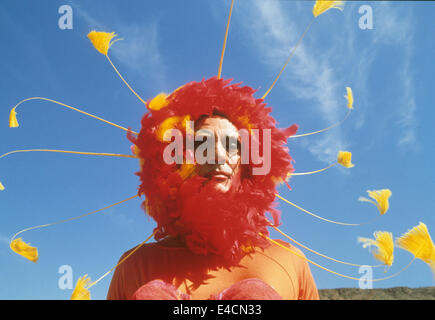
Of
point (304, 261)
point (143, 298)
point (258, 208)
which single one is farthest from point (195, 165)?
point (304, 261)

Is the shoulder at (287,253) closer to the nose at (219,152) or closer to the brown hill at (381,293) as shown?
the nose at (219,152)

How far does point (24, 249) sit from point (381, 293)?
16.9 ft

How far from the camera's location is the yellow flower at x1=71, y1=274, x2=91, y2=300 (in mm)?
1625

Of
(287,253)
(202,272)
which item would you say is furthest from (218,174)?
(287,253)

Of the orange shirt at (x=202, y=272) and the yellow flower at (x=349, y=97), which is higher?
the yellow flower at (x=349, y=97)

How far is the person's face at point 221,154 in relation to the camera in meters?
1.97

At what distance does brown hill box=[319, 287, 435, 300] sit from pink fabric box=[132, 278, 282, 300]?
4.01 metres

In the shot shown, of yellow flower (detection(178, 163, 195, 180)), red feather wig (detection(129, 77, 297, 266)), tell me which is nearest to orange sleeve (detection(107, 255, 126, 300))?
red feather wig (detection(129, 77, 297, 266))

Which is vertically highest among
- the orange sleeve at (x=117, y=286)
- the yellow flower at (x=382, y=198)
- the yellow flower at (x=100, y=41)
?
the yellow flower at (x=100, y=41)

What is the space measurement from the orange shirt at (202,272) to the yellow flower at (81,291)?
273 millimetres

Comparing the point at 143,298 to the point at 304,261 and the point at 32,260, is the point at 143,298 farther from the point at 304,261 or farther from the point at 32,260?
the point at 304,261

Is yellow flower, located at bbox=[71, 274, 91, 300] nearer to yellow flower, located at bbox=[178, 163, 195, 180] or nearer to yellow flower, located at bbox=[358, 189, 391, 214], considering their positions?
yellow flower, located at bbox=[178, 163, 195, 180]

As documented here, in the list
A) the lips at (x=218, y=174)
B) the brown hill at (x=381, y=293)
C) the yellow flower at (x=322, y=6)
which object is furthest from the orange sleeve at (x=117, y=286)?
the brown hill at (x=381, y=293)
